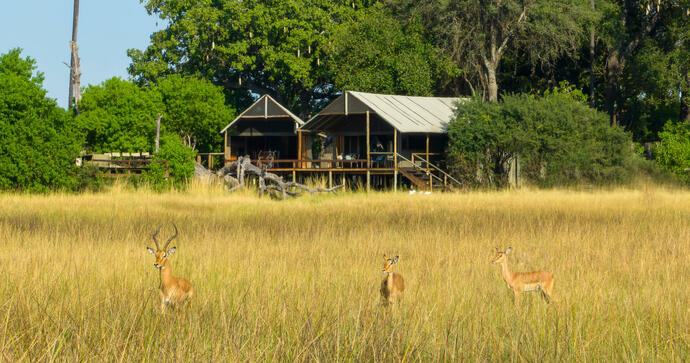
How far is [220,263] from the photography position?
10.1 meters

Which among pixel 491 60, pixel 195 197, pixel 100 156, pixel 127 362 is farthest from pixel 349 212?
pixel 491 60

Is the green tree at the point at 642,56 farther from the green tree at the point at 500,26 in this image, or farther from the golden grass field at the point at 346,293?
the golden grass field at the point at 346,293

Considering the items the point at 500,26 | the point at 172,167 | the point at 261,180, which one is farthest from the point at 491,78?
the point at 172,167

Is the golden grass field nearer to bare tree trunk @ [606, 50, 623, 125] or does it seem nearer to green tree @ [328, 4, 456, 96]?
green tree @ [328, 4, 456, 96]

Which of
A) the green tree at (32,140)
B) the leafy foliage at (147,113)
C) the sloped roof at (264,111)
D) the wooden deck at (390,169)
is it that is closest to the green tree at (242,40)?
the leafy foliage at (147,113)

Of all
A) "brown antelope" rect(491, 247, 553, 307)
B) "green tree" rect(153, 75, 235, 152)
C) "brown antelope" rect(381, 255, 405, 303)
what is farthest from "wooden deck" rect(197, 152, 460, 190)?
"brown antelope" rect(381, 255, 405, 303)

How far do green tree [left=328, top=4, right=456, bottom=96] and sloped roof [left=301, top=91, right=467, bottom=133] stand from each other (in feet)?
15.4

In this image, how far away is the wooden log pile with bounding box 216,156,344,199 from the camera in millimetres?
29484

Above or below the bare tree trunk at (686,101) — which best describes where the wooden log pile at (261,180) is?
below

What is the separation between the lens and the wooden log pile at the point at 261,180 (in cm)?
2948

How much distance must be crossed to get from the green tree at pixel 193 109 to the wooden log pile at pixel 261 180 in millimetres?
11606

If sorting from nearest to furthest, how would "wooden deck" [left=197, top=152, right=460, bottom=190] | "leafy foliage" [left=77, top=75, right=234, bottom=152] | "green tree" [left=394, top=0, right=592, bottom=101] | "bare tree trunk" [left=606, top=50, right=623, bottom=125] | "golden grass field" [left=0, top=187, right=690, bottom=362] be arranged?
1. "golden grass field" [left=0, top=187, right=690, bottom=362]
2. "wooden deck" [left=197, top=152, right=460, bottom=190]
3. "leafy foliage" [left=77, top=75, right=234, bottom=152]
4. "green tree" [left=394, top=0, right=592, bottom=101]
5. "bare tree trunk" [left=606, top=50, right=623, bottom=125]

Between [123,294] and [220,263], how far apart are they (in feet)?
8.02

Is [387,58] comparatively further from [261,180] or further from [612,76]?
[261,180]
